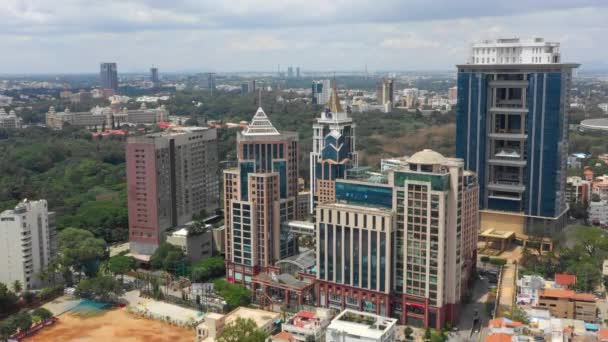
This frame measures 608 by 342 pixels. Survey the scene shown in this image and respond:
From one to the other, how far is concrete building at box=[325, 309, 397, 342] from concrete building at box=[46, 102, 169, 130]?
185 ft

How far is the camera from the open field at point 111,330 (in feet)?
66.4

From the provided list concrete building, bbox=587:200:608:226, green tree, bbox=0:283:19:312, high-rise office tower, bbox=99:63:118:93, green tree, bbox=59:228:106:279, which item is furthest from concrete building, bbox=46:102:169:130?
concrete building, bbox=587:200:608:226

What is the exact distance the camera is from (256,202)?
2383cm

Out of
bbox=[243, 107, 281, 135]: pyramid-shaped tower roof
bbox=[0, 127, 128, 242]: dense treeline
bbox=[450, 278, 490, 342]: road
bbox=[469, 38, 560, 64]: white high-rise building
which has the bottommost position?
bbox=[450, 278, 490, 342]: road

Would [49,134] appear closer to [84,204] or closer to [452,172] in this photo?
[84,204]

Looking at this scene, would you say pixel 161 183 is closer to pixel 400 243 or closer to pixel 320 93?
pixel 400 243

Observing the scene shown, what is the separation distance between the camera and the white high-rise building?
90.3 feet

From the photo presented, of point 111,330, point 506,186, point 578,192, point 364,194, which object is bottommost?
point 111,330

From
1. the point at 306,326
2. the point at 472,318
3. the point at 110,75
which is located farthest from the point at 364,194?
the point at 110,75

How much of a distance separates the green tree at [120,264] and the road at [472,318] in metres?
13.1

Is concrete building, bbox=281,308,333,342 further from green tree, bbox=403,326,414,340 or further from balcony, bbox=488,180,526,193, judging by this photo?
balcony, bbox=488,180,526,193

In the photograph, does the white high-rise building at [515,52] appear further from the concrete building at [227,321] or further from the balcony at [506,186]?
the concrete building at [227,321]

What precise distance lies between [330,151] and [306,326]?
33.2ft

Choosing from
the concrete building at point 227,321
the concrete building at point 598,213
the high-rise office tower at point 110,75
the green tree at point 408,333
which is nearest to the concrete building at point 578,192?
the concrete building at point 598,213
